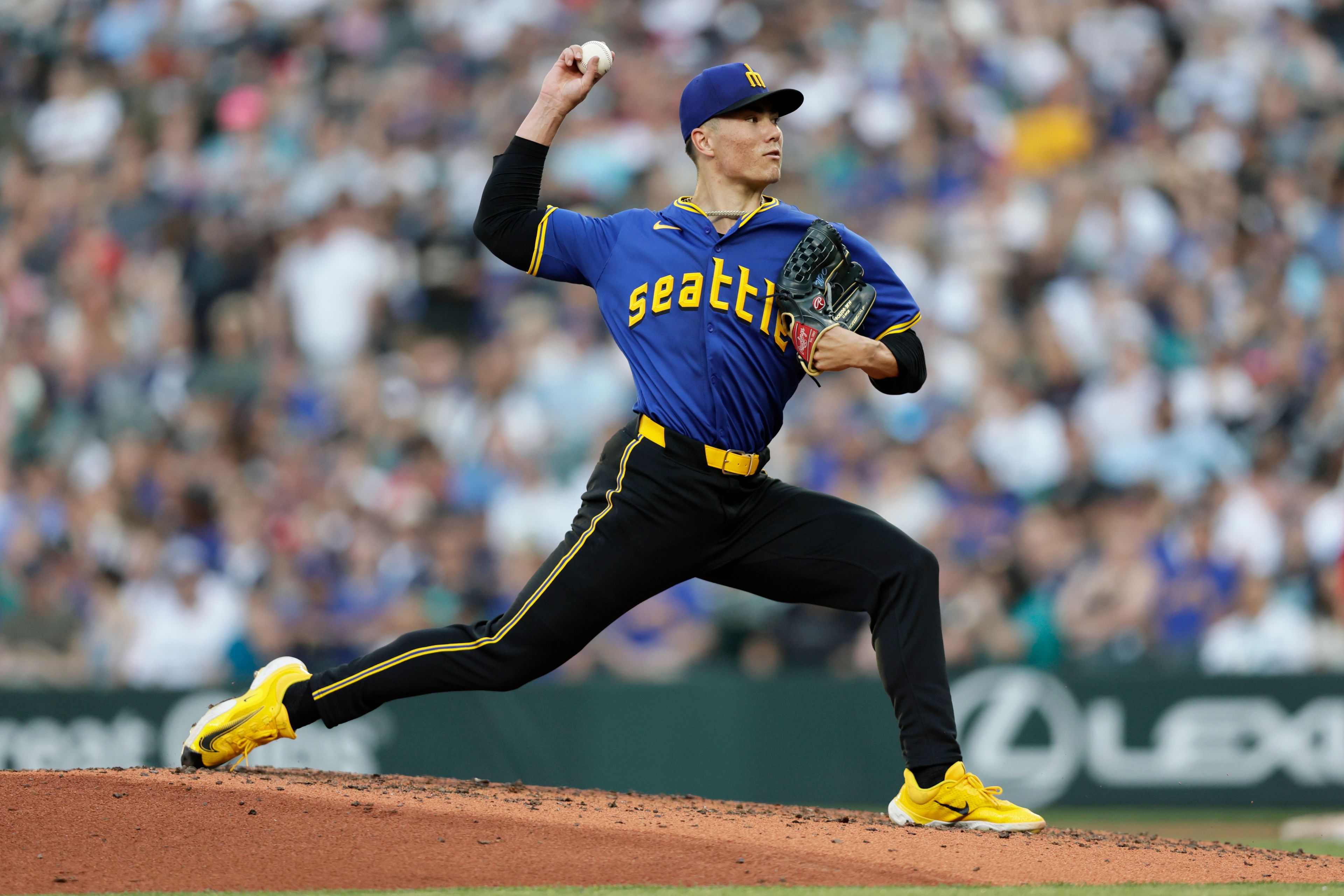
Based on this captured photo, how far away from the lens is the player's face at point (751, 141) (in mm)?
4941

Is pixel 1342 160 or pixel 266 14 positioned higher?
pixel 266 14

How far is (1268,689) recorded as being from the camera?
28.5 ft

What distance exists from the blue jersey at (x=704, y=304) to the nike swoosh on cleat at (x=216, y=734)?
5.15 ft

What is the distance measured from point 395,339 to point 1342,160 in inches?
273

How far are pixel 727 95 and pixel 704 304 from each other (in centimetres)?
67

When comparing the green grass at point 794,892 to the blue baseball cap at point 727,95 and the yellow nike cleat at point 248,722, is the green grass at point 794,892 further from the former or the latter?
the blue baseball cap at point 727,95

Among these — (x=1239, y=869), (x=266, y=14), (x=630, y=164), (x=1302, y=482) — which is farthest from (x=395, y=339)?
(x=1239, y=869)

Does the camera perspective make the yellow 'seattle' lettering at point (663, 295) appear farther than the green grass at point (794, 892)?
Yes

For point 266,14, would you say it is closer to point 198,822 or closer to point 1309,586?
point 1309,586

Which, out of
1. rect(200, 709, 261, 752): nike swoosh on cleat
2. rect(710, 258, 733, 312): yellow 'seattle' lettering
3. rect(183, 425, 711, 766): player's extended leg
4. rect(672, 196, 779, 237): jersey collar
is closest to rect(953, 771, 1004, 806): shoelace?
rect(183, 425, 711, 766): player's extended leg

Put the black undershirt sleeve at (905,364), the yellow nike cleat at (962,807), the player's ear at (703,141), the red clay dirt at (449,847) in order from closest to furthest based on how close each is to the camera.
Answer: the red clay dirt at (449,847), the black undershirt sleeve at (905,364), the yellow nike cleat at (962,807), the player's ear at (703,141)

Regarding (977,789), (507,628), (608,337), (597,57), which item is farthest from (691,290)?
(608,337)

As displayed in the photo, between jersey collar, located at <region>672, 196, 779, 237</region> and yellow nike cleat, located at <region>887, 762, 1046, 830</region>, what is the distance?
5.82 feet

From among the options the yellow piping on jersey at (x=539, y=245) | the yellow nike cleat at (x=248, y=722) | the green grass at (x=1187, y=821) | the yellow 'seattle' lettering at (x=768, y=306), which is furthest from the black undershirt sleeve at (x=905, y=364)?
the green grass at (x=1187, y=821)
